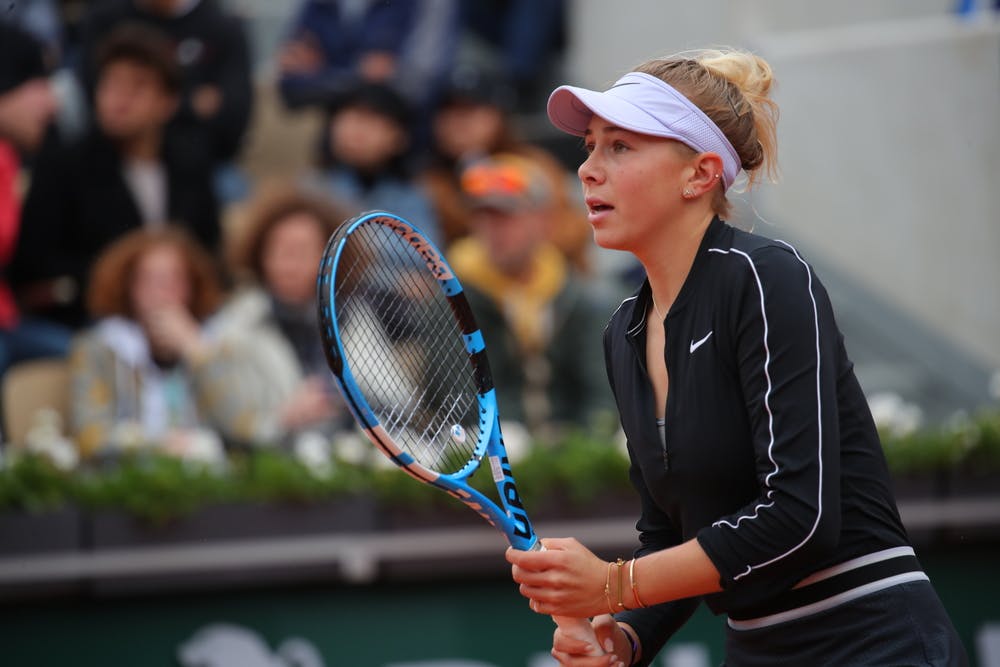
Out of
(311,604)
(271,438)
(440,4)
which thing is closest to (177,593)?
(311,604)

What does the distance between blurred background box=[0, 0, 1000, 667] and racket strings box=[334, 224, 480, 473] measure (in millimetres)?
582

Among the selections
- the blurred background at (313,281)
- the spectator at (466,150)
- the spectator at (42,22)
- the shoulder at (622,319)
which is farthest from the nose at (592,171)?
the spectator at (42,22)

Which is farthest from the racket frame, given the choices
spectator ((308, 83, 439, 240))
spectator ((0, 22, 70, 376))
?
spectator ((308, 83, 439, 240))

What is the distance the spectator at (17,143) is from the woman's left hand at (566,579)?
4.11m

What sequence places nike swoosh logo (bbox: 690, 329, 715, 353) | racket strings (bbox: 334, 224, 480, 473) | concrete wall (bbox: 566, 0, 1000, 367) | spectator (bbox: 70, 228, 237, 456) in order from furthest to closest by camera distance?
concrete wall (bbox: 566, 0, 1000, 367)
spectator (bbox: 70, 228, 237, 456)
racket strings (bbox: 334, 224, 480, 473)
nike swoosh logo (bbox: 690, 329, 715, 353)

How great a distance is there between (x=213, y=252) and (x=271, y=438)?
1.56 meters

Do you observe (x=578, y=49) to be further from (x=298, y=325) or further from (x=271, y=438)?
(x=271, y=438)

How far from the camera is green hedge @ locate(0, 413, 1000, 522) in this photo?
4812 millimetres

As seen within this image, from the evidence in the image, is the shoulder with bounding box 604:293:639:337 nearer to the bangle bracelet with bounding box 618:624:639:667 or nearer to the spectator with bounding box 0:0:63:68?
the bangle bracelet with bounding box 618:624:639:667

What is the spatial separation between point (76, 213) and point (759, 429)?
4874mm

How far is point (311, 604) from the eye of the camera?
4910 millimetres

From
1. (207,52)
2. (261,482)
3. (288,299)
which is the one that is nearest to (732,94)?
(261,482)

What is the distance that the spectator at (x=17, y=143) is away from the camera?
240 inches

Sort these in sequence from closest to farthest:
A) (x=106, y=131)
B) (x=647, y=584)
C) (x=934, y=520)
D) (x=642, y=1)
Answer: (x=647, y=584) → (x=934, y=520) → (x=106, y=131) → (x=642, y=1)
